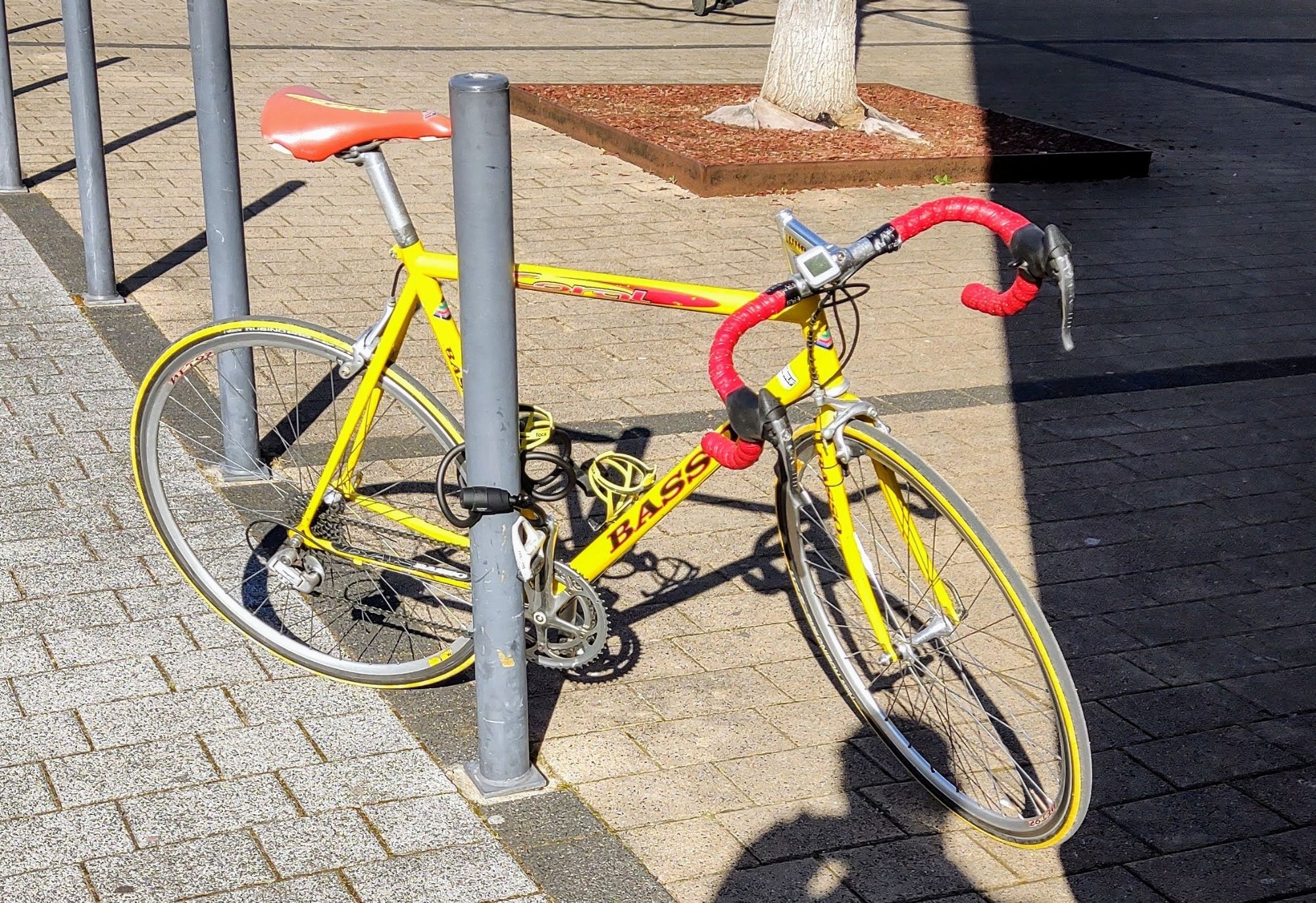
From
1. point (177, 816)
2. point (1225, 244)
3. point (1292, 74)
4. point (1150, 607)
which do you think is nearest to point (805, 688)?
point (1150, 607)

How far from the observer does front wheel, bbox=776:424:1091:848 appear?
9.91 ft

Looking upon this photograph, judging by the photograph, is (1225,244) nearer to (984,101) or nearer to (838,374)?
(984,101)

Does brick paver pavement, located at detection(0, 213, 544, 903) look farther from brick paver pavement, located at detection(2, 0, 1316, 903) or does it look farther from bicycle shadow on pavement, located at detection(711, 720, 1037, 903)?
bicycle shadow on pavement, located at detection(711, 720, 1037, 903)

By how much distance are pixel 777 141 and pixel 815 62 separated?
69 cm

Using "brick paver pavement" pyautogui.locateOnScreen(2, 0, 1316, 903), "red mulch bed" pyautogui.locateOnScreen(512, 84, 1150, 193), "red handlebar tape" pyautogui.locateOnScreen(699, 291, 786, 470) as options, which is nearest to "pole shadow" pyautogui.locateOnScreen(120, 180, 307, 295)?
"brick paver pavement" pyautogui.locateOnScreen(2, 0, 1316, 903)

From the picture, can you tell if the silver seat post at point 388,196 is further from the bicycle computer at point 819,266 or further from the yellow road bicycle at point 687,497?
the bicycle computer at point 819,266

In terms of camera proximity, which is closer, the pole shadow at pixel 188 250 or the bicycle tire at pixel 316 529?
the bicycle tire at pixel 316 529

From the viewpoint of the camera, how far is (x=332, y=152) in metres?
3.49

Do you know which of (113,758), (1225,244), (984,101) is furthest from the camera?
(984,101)

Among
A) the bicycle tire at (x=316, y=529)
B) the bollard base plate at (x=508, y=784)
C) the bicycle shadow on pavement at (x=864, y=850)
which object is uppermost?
the bicycle tire at (x=316, y=529)

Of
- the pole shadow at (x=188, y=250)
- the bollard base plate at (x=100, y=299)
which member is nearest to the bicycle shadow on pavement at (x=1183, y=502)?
the pole shadow at (x=188, y=250)

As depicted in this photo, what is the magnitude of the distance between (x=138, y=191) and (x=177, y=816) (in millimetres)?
5993

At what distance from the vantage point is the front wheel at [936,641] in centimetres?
302

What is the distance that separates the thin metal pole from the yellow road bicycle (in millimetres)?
2485
